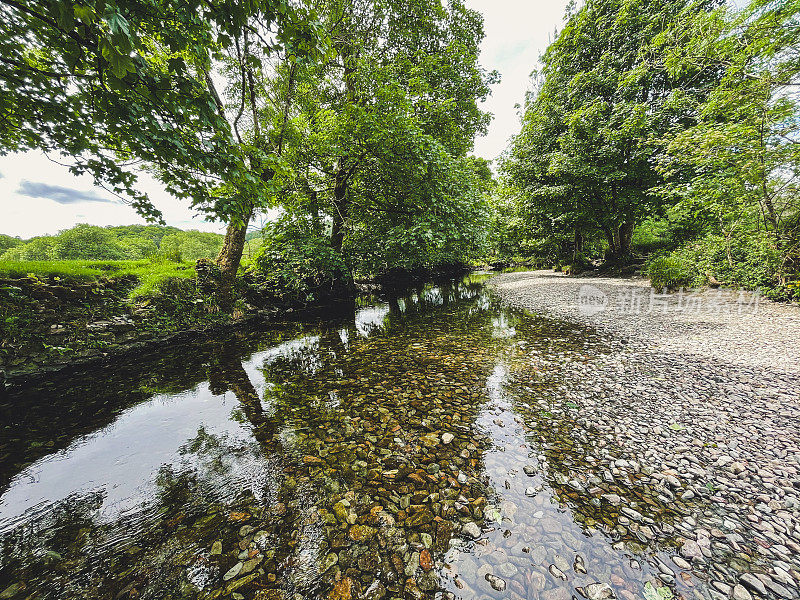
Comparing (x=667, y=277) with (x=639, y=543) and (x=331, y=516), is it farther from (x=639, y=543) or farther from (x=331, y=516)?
(x=331, y=516)

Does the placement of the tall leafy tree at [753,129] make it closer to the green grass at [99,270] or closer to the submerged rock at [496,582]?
the submerged rock at [496,582]

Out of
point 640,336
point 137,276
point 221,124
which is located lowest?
point 640,336

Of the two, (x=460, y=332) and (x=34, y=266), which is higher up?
(x=34, y=266)

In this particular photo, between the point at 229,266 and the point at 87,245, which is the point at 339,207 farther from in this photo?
the point at 87,245

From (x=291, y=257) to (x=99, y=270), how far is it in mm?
5697

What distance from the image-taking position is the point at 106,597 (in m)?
2.04

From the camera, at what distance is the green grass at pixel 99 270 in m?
6.72

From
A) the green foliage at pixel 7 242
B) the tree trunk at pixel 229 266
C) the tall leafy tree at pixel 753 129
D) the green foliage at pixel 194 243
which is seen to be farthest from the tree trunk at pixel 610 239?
the green foliage at pixel 7 242

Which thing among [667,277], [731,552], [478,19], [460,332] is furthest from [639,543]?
[478,19]

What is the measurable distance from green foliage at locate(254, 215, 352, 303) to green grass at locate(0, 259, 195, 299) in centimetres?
276

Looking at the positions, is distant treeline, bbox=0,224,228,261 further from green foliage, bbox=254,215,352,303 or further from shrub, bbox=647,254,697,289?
shrub, bbox=647,254,697,289

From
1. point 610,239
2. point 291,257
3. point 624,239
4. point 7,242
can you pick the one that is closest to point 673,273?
point 610,239

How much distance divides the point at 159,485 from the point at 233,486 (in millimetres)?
953

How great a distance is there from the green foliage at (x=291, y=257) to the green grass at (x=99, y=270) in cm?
276
